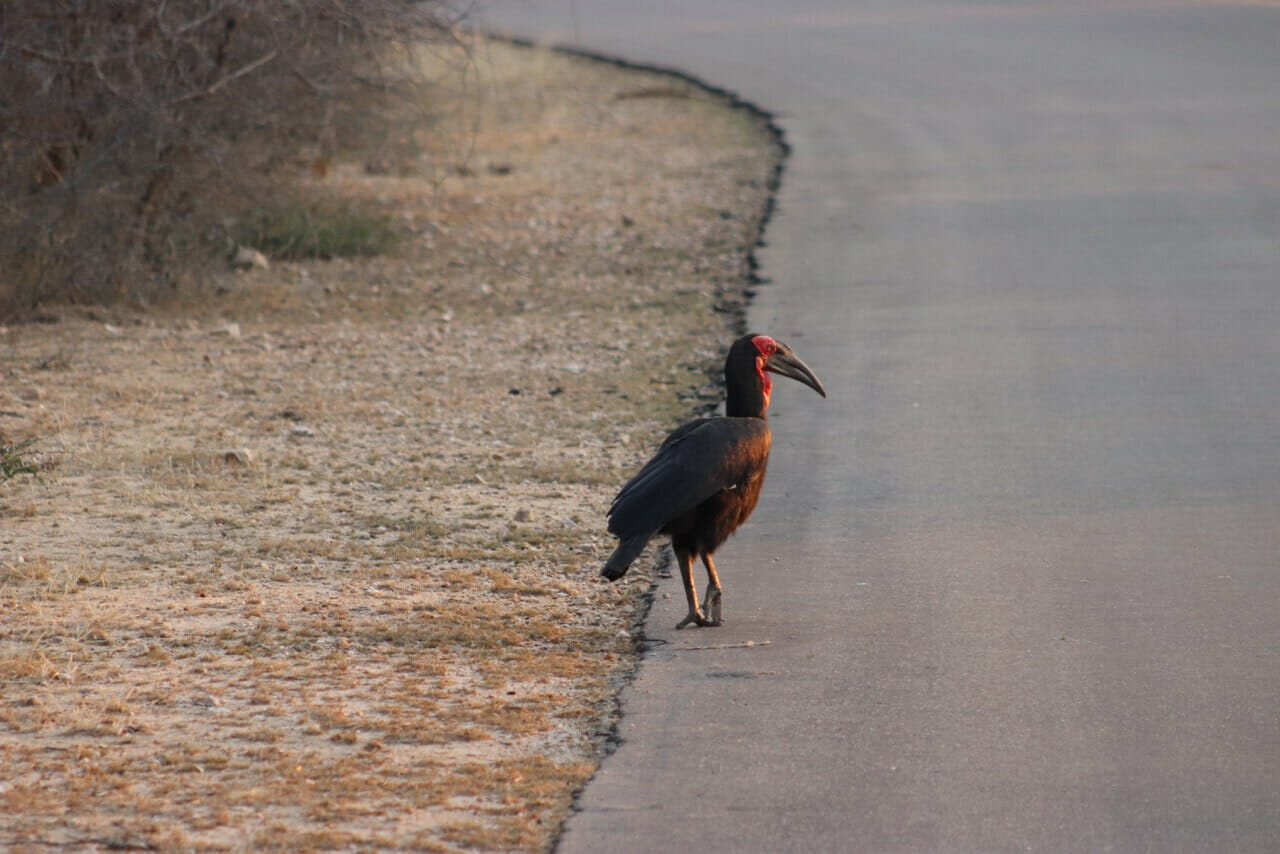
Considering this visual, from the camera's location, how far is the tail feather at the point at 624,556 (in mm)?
5723

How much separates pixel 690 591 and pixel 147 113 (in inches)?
267

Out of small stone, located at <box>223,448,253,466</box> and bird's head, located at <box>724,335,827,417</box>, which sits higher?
bird's head, located at <box>724,335,827,417</box>

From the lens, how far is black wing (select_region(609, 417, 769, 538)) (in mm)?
5949

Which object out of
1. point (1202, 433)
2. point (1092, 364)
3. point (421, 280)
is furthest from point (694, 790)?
point (421, 280)

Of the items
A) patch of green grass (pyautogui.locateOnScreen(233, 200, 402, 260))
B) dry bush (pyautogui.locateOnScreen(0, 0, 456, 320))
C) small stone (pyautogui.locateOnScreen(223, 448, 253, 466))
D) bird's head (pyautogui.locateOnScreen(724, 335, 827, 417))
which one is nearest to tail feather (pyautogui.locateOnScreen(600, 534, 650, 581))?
bird's head (pyautogui.locateOnScreen(724, 335, 827, 417))

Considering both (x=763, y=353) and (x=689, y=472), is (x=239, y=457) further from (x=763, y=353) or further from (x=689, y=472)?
(x=689, y=472)

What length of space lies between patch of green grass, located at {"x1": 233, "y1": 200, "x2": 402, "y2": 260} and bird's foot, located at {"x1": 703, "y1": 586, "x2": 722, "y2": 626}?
8275 mm

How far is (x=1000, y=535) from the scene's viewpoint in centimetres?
730

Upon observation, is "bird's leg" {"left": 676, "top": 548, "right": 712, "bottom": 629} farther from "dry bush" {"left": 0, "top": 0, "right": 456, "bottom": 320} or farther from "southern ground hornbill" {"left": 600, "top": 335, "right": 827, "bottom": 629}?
"dry bush" {"left": 0, "top": 0, "right": 456, "bottom": 320}

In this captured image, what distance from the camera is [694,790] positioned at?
4.84 meters

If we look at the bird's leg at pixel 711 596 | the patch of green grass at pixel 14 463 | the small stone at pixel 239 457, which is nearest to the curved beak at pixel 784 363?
the bird's leg at pixel 711 596

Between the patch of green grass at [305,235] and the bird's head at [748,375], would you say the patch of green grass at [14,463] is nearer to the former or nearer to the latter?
the bird's head at [748,375]

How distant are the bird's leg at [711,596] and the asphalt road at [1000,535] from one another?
99mm

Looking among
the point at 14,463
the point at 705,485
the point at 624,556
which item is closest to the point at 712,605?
the point at 705,485
